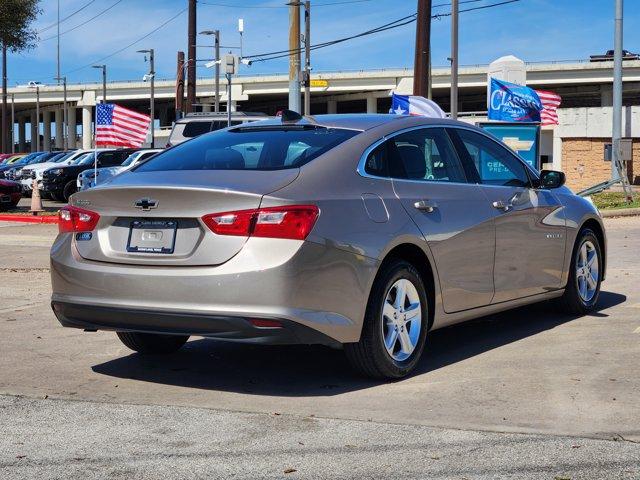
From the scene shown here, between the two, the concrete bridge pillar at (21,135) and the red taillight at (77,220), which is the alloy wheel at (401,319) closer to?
the red taillight at (77,220)

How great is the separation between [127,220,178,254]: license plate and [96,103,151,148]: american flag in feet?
68.6

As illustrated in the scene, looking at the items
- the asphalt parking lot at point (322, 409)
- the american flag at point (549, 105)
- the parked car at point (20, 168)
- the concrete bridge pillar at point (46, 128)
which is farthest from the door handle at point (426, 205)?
the concrete bridge pillar at point (46, 128)

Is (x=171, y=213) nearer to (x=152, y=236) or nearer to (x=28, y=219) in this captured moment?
(x=152, y=236)

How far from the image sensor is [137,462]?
446cm

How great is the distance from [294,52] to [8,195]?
34.5ft

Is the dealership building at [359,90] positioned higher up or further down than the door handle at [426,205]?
higher up

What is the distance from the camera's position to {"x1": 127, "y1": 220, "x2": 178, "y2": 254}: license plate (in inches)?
220

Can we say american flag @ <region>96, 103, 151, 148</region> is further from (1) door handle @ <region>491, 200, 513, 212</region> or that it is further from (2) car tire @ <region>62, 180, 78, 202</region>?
(1) door handle @ <region>491, 200, 513, 212</region>

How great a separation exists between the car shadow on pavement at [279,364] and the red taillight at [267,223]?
3.24 feet

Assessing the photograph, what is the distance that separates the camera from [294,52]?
18891 mm

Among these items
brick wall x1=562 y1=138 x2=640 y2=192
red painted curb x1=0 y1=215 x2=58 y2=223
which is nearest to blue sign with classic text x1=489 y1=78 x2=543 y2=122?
red painted curb x1=0 y1=215 x2=58 y2=223

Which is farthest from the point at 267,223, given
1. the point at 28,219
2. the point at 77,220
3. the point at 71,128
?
the point at 71,128

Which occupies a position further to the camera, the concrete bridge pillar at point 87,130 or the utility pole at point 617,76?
the concrete bridge pillar at point 87,130

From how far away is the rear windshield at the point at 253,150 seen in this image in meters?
6.05
